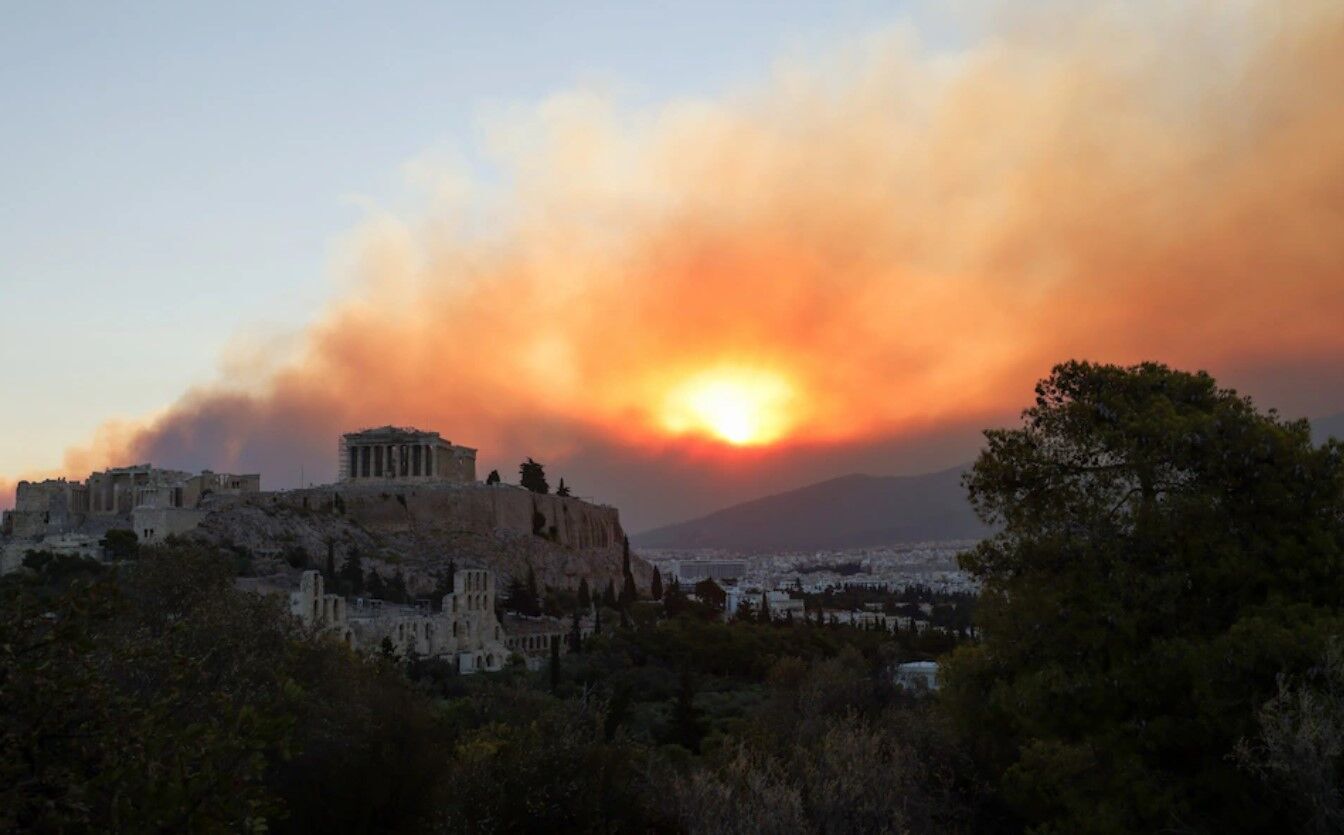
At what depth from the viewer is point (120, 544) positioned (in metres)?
54.9

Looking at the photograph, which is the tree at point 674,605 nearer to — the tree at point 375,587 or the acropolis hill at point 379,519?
the acropolis hill at point 379,519

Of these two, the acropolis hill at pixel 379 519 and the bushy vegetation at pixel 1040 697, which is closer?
the bushy vegetation at pixel 1040 697

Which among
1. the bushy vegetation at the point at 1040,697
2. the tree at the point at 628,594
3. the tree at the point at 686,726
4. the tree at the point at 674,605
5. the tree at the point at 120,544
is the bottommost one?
the tree at the point at 686,726

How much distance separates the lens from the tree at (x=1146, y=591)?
12078 millimetres

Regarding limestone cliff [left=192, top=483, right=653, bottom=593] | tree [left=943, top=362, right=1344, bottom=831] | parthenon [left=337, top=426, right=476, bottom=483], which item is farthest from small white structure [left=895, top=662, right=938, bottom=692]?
parthenon [left=337, top=426, right=476, bottom=483]

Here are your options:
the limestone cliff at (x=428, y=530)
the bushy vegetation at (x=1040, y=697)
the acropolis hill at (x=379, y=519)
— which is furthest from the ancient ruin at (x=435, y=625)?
the bushy vegetation at (x=1040, y=697)

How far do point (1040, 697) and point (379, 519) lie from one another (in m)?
69.5

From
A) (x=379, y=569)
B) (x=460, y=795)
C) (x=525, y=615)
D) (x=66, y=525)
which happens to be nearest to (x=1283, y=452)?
(x=460, y=795)

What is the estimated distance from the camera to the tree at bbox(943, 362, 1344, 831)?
12.1 m

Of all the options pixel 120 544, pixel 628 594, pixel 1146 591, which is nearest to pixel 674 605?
pixel 628 594

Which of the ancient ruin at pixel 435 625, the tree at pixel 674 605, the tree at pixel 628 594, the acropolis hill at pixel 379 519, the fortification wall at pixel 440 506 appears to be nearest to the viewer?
the ancient ruin at pixel 435 625

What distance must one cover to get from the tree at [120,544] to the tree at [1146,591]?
47.6m

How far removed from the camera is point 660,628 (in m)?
48.0

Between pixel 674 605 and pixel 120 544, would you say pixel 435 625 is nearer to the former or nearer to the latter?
pixel 120 544
